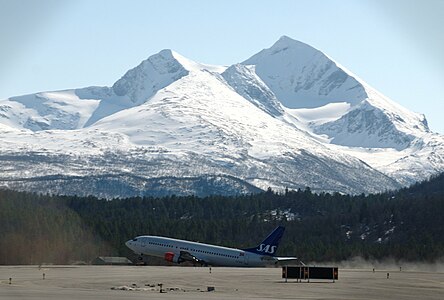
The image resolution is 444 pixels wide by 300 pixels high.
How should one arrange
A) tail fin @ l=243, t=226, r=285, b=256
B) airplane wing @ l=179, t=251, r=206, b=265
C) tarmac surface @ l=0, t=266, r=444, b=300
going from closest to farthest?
tarmac surface @ l=0, t=266, r=444, b=300
tail fin @ l=243, t=226, r=285, b=256
airplane wing @ l=179, t=251, r=206, b=265

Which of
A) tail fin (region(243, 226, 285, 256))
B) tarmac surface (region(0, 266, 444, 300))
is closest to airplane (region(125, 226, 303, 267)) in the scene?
tail fin (region(243, 226, 285, 256))

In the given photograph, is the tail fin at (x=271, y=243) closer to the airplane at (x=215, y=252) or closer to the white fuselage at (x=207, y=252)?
the airplane at (x=215, y=252)

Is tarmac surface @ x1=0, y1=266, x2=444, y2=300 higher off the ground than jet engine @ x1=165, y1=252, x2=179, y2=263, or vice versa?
jet engine @ x1=165, y1=252, x2=179, y2=263

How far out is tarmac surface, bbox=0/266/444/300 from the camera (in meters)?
82.4

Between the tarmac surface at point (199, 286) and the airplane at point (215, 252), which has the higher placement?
the airplane at point (215, 252)

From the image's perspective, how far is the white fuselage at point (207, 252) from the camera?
15400cm

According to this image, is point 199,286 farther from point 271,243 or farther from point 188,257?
point 188,257

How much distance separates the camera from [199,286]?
96.4m

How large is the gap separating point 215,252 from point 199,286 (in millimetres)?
59882

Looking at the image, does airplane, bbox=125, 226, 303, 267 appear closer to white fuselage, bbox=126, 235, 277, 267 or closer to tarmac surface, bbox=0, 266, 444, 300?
white fuselage, bbox=126, 235, 277, 267

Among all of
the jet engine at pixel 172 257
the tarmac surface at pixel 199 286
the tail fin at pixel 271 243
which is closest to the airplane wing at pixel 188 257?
the jet engine at pixel 172 257

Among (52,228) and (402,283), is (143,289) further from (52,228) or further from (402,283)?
(52,228)

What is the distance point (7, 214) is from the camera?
607 feet

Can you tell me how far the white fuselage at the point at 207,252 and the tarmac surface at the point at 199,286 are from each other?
1347 inches
